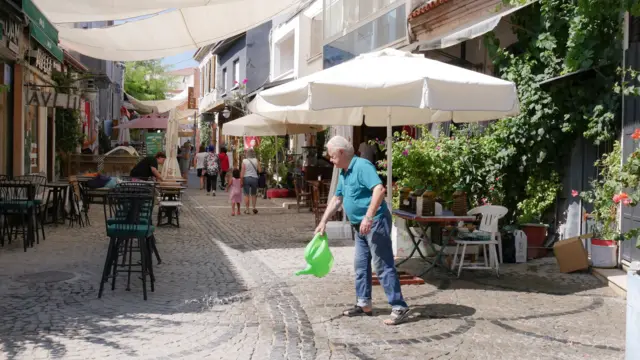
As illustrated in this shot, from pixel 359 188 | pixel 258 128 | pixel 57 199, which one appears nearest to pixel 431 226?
pixel 359 188

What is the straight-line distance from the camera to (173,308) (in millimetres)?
6156

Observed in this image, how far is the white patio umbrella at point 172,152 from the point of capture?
16047mm

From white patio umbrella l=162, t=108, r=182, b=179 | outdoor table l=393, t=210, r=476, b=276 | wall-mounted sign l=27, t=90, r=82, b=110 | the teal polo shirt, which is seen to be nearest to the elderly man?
the teal polo shirt

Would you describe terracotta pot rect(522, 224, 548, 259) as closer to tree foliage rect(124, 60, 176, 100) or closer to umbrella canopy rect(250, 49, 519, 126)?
umbrella canopy rect(250, 49, 519, 126)

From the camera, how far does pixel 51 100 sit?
12.7 meters

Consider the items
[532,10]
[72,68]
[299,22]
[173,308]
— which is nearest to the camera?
[173,308]

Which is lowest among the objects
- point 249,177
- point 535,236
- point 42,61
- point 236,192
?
point 535,236

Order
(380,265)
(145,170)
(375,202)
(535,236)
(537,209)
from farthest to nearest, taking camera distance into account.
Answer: (145,170) → (537,209) → (535,236) → (380,265) → (375,202)

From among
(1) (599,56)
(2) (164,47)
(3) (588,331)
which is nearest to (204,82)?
(2) (164,47)

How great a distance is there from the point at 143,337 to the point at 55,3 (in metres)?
5.11

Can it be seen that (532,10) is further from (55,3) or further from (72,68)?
(72,68)

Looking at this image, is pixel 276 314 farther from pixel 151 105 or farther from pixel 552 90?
pixel 151 105

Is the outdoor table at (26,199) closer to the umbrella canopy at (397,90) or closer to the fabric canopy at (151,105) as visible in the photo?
the umbrella canopy at (397,90)

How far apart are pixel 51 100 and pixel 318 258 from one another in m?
8.63
